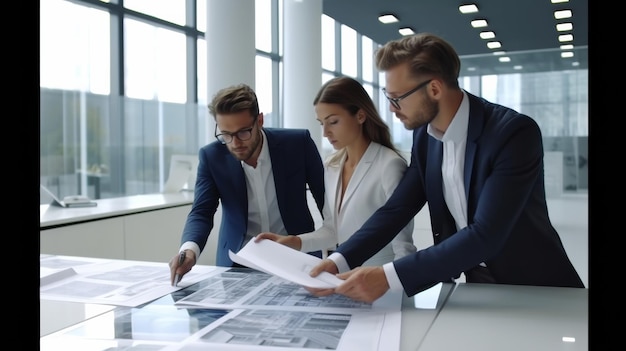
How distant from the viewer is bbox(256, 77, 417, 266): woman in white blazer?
204 cm

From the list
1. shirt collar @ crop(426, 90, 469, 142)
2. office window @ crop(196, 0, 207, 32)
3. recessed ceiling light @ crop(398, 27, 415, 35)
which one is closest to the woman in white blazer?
shirt collar @ crop(426, 90, 469, 142)

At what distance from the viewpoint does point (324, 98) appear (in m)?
2.11

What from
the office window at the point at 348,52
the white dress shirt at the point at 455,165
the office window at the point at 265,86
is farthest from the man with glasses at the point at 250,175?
the office window at the point at 348,52

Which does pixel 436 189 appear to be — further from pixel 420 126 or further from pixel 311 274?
pixel 311 274

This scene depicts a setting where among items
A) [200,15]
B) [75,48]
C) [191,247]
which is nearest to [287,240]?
[191,247]

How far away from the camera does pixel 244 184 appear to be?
2240 millimetres

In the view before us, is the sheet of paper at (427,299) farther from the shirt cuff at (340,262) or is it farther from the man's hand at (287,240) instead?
the man's hand at (287,240)

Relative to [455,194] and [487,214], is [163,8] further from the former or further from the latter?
[487,214]

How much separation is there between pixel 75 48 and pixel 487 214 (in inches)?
219

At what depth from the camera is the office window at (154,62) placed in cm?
662

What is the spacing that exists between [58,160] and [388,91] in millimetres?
5093

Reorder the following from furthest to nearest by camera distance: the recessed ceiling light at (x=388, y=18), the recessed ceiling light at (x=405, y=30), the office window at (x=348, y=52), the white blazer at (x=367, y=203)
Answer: the office window at (x=348, y=52) < the recessed ceiling light at (x=405, y=30) < the recessed ceiling light at (x=388, y=18) < the white blazer at (x=367, y=203)

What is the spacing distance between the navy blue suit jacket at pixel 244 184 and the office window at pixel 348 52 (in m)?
9.51
